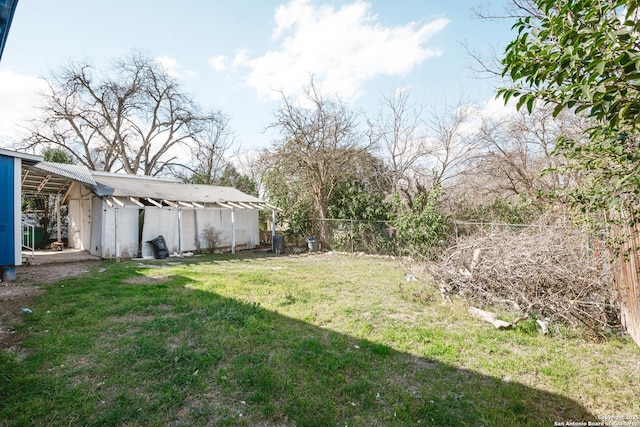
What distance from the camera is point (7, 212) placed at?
24.1 feet

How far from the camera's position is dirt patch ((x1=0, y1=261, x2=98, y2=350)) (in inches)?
166

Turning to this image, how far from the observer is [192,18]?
30.0 ft

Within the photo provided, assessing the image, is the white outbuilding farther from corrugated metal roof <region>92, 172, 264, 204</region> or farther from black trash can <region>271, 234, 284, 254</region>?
black trash can <region>271, 234, 284, 254</region>

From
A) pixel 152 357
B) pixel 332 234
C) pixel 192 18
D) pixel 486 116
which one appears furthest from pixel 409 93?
pixel 152 357

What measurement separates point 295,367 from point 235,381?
25.9 inches

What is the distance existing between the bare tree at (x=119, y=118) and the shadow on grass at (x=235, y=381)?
79.4 ft

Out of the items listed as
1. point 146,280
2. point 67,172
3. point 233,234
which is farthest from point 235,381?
point 67,172

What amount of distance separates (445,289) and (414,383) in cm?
334

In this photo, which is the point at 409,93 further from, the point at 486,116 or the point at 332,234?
the point at 332,234

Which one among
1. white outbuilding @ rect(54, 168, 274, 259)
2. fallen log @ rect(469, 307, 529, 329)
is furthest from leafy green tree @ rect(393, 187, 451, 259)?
white outbuilding @ rect(54, 168, 274, 259)

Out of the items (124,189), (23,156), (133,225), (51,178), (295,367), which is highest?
(51,178)

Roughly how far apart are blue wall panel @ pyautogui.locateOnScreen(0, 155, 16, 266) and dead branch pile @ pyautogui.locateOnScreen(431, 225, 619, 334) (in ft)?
34.0

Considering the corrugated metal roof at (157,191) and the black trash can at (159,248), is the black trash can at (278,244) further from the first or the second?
the black trash can at (159,248)

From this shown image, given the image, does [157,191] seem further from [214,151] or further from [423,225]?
[214,151]
